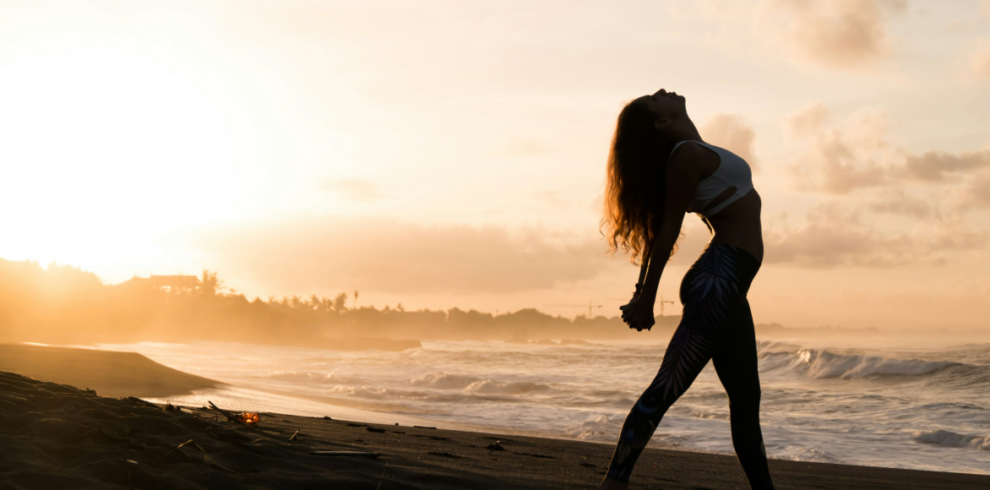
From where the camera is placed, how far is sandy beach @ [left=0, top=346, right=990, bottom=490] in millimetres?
2605

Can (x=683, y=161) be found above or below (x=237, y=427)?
above

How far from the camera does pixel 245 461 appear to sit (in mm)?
3043

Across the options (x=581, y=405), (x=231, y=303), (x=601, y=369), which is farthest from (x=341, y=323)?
(x=581, y=405)

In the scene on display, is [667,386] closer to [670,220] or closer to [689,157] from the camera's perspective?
[670,220]

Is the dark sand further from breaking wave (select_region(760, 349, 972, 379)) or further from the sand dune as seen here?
breaking wave (select_region(760, 349, 972, 379))

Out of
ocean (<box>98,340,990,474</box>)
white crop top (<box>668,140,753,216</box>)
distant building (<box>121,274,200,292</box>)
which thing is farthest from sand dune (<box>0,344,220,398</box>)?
distant building (<box>121,274,200,292</box>)

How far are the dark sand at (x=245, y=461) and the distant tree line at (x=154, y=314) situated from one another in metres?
27.4

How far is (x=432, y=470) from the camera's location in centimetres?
343

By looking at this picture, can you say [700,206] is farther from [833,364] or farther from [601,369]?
[601,369]

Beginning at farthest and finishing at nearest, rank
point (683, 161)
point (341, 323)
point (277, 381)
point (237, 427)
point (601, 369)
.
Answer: point (341, 323) → point (601, 369) → point (277, 381) → point (237, 427) → point (683, 161)

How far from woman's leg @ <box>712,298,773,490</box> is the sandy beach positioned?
1.22 metres

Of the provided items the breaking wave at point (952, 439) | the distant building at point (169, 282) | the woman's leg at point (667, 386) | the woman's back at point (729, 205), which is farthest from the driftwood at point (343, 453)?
the distant building at point (169, 282)

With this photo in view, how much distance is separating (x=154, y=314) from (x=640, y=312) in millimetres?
69805

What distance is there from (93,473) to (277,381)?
47.4 ft
